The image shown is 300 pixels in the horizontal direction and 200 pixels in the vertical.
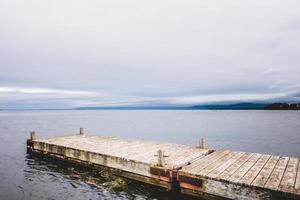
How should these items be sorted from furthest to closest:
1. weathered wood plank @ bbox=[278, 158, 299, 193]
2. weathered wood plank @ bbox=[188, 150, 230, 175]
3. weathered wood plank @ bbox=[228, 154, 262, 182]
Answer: weathered wood plank @ bbox=[188, 150, 230, 175] → weathered wood plank @ bbox=[228, 154, 262, 182] → weathered wood plank @ bbox=[278, 158, 299, 193]

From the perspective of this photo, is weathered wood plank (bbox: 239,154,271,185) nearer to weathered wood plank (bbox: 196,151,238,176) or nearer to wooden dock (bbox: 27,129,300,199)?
wooden dock (bbox: 27,129,300,199)

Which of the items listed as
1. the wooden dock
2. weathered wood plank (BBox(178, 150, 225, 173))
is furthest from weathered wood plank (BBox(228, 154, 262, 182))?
weathered wood plank (BBox(178, 150, 225, 173))

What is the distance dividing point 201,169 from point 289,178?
3401 mm

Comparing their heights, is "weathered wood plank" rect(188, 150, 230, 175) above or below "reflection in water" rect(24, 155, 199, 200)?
above

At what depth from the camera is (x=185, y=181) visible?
10180mm

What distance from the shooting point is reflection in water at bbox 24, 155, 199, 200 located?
1130 cm

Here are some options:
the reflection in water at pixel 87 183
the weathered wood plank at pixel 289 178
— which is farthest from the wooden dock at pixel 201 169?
the reflection in water at pixel 87 183

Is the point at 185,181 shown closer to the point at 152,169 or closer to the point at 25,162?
the point at 152,169

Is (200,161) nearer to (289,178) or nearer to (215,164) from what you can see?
(215,164)

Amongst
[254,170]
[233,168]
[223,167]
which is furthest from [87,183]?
[254,170]

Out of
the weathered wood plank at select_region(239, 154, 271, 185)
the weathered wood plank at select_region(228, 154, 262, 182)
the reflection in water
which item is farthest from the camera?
the reflection in water

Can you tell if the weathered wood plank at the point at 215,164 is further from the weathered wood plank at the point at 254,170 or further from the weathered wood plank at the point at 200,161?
the weathered wood plank at the point at 254,170

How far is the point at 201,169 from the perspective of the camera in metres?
10.5

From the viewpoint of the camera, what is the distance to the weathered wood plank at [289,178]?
801cm
